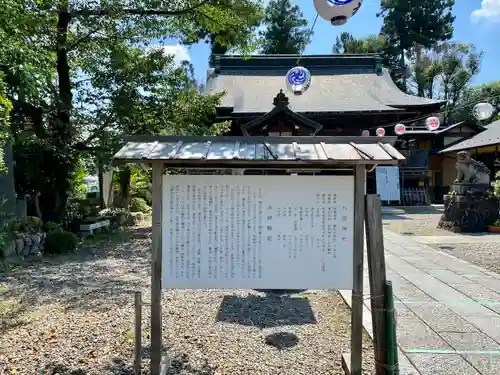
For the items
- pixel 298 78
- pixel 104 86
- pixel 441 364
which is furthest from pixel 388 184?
pixel 441 364

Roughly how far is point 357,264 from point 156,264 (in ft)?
4.65

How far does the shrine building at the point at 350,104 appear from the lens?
58.8 feet

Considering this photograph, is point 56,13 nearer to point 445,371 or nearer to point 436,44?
point 445,371

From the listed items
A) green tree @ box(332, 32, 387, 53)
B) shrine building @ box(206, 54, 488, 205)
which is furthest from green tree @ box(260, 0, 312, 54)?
shrine building @ box(206, 54, 488, 205)

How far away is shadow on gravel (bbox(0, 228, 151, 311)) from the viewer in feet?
16.6

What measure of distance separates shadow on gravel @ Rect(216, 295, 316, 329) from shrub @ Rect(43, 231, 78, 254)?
479 cm

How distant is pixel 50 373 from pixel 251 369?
5.09ft

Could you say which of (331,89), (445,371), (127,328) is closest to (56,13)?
(127,328)

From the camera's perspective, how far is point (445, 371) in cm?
301

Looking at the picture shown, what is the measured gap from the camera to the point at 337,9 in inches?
198

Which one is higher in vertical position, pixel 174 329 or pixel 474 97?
pixel 474 97

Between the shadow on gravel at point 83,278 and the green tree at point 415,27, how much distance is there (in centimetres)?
2870

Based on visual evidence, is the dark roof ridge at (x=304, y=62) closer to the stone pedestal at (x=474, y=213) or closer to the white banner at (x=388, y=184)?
the white banner at (x=388, y=184)

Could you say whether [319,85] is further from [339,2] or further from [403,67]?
[339,2]
